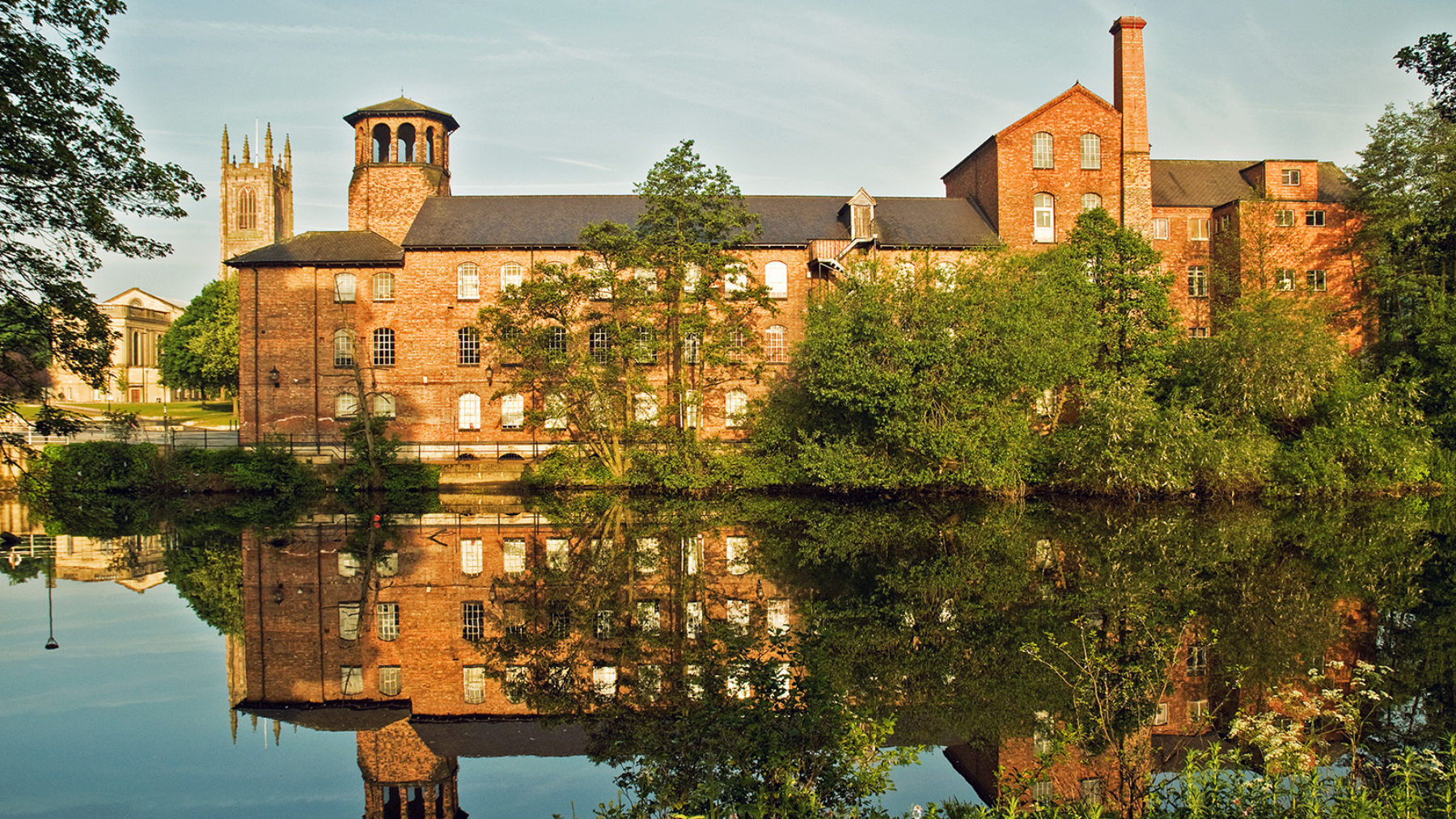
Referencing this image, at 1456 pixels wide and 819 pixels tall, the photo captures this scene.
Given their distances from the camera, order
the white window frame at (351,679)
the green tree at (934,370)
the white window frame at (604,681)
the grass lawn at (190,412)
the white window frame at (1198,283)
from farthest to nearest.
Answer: the grass lawn at (190,412) < the white window frame at (1198,283) < the green tree at (934,370) < the white window frame at (351,679) < the white window frame at (604,681)

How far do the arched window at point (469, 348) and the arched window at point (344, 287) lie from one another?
3.85 metres

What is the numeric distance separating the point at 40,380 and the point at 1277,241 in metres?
35.4

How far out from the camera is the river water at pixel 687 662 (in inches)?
249

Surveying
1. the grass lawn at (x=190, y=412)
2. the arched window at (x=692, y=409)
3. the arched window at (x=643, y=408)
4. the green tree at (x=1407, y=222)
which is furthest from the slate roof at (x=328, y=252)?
the green tree at (x=1407, y=222)

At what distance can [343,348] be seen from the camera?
1206 inches

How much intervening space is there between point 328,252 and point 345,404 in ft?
16.8

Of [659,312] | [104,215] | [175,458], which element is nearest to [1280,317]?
[659,312]

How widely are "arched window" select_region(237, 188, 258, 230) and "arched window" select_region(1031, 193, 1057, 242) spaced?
63.8 m

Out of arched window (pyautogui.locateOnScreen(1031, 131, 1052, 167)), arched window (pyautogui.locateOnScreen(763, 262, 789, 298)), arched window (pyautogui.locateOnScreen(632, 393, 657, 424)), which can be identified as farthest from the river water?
arched window (pyautogui.locateOnScreen(1031, 131, 1052, 167))

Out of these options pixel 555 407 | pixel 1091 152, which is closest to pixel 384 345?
pixel 555 407

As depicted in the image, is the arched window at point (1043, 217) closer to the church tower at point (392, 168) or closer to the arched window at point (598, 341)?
the arched window at point (598, 341)

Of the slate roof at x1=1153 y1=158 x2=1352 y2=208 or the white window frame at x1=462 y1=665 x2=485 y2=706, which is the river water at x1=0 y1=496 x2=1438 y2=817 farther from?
the slate roof at x1=1153 y1=158 x2=1352 y2=208

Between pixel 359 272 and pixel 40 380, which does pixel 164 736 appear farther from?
pixel 359 272

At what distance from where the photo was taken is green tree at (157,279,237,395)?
46906 millimetres
